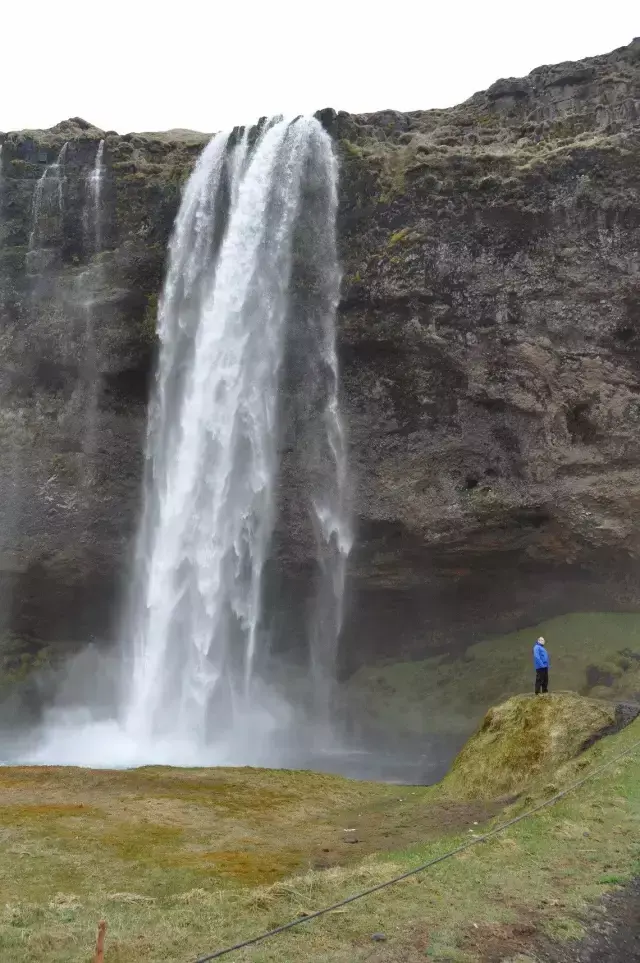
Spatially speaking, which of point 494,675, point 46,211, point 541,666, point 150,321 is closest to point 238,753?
point 494,675

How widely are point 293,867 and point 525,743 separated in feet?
23.3

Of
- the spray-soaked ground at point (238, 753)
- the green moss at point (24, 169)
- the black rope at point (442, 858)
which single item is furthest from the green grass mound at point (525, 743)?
the green moss at point (24, 169)

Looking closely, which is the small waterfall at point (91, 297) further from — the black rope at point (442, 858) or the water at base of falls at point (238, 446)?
the black rope at point (442, 858)

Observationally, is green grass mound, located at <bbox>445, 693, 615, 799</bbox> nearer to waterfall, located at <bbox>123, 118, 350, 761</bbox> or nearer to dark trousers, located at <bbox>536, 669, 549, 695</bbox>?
dark trousers, located at <bbox>536, 669, 549, 695</bbox>

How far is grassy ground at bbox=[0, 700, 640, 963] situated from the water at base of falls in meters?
12.6

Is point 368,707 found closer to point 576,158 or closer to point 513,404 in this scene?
point 513,404

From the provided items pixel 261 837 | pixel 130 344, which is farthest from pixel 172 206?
pixel 261 837

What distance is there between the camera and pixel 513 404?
30.8 metres

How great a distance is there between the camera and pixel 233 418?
31.9 metres

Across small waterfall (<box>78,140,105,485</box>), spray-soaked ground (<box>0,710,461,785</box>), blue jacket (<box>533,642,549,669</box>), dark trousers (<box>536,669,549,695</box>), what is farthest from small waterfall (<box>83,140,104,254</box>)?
dark trousers (<box>536,669,549,695</box>)

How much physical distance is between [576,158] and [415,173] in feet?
20.4

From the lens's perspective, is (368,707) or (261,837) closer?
(261,837)

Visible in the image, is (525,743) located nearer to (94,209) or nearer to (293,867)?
(293,867)

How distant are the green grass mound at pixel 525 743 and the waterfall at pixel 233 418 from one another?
1405cm
